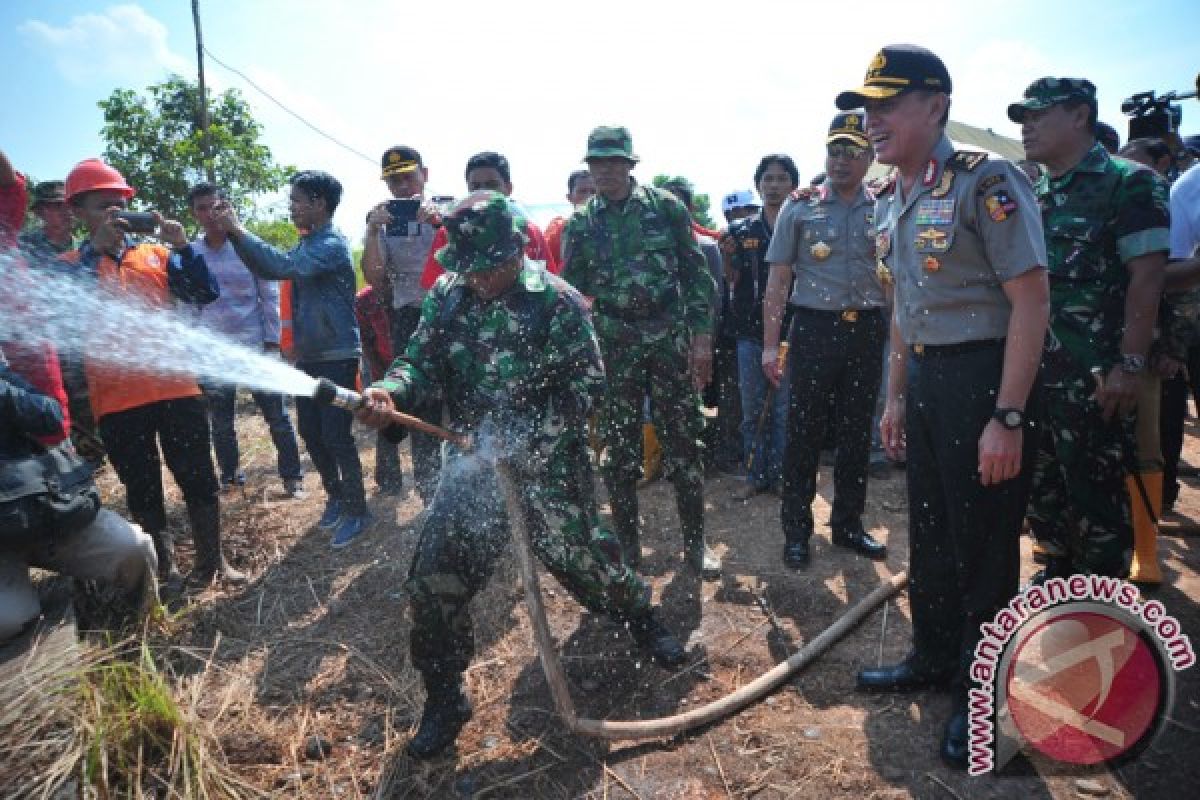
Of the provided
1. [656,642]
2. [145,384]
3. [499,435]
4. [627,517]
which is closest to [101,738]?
[499,435]

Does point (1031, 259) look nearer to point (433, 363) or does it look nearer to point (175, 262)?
point (433, 363)

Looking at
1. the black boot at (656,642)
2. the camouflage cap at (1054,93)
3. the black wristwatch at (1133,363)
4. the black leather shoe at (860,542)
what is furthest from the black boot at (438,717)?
the camouflage cap at (1054,93)

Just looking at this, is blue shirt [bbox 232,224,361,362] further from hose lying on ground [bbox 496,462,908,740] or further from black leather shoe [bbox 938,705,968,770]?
black leather shoe [bbox 938,705,968,770]

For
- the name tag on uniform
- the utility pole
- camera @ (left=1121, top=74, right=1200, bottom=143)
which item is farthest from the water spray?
the utility pole

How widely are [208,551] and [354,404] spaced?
9.14 feet

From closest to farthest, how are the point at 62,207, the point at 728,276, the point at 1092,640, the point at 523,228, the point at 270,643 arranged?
the point at 523,228 < the point at 1092,640 < the point at 270,643 < the point at 62,207 < the point at 728,276

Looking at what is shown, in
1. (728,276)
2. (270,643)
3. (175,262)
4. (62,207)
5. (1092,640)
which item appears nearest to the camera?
(1092,640)

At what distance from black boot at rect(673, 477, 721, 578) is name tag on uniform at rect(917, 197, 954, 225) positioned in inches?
A: 84.6

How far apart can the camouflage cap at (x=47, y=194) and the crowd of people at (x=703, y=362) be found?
25 millimetres

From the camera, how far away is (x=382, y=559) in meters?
4.88

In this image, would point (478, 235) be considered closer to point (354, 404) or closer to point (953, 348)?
point (354, 404)

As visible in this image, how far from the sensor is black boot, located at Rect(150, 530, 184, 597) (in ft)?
13.9

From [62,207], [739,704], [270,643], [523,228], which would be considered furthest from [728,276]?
[62,207]

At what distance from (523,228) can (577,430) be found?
94 cm
